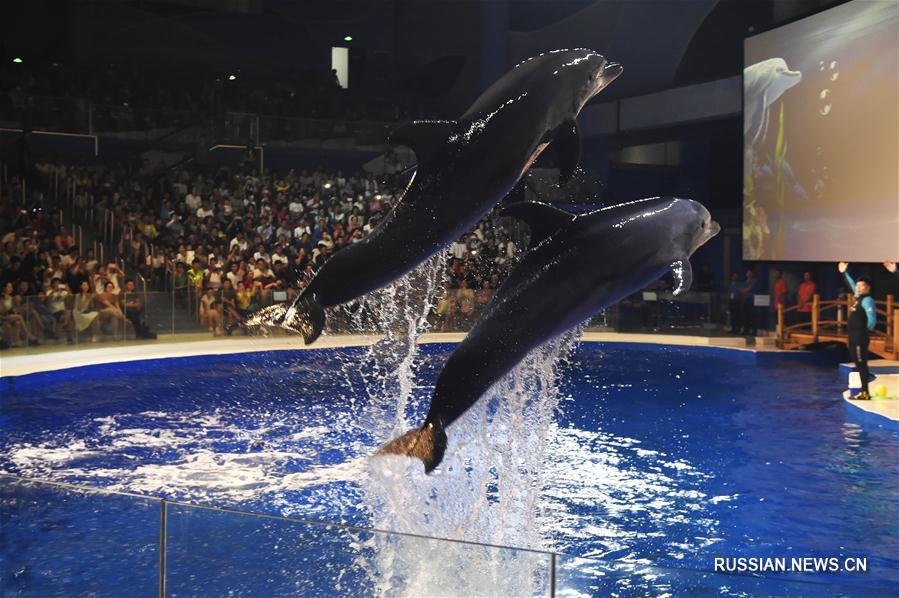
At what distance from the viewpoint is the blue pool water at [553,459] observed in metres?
6.06

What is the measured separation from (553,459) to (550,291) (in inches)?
188

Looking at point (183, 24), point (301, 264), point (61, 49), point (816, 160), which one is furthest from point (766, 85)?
point (61, 49)

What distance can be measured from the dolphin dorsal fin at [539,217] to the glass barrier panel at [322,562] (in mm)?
1572

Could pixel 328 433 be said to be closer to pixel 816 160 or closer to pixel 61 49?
pixel 816 160

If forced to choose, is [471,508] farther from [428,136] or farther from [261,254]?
[261,254]

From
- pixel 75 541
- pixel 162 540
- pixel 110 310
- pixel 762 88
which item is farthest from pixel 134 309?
pixel 162 540

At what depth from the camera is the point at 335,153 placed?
74.9 ft

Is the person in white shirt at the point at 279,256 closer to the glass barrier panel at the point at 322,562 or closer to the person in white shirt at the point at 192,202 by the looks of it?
the person in white shirt at the point at 192,202

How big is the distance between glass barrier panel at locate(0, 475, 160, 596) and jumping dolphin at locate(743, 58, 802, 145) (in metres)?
15.4

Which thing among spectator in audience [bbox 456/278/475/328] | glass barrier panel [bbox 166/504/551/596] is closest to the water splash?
glass barrier panel [bbox 166/504/551/596]

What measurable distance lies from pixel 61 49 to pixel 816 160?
709 inches

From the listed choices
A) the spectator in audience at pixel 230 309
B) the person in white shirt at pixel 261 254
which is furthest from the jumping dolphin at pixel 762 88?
the spectator in audience at pixel 230 309

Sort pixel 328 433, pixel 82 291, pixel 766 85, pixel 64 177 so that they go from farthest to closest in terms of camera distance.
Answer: pixel 64 177, pixel 766 85, pixel 82 291, pixel 328 433

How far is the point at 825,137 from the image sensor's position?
15.7 metres
